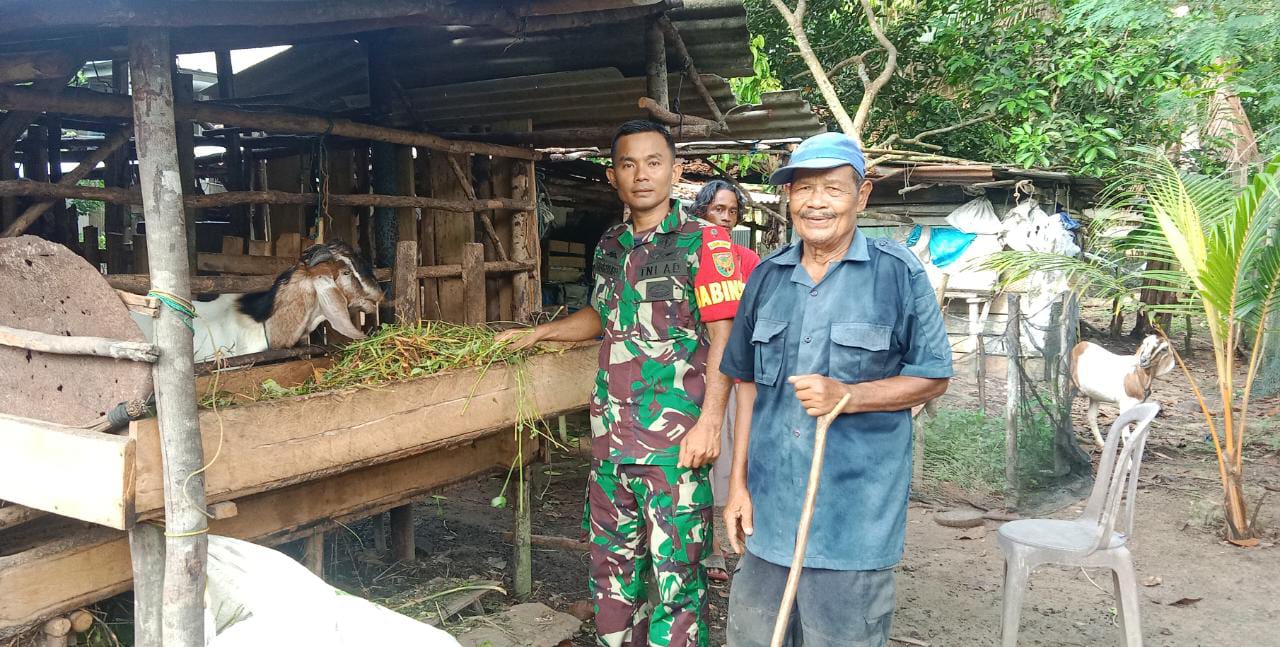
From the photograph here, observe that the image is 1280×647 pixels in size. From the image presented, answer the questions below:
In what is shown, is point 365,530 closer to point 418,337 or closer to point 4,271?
point 418,337

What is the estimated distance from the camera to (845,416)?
2.39 m

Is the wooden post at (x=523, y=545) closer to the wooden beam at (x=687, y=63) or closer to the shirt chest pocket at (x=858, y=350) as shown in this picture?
the wooden beam at (x=687, y=63)

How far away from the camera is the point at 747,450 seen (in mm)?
2668

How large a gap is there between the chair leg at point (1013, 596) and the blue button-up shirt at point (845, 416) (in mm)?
1497

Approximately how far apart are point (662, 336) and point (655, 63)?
5.03ft

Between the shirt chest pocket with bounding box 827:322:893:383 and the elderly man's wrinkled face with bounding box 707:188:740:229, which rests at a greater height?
the elderly man's wrinkled face with bounding box 707:188:740:229

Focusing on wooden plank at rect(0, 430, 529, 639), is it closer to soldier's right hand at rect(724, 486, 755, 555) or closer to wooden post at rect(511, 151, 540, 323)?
wooden post at rect(511, 151, 540, 323)

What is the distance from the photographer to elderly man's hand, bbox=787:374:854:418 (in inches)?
88.1

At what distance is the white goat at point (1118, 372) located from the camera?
25.6 ft

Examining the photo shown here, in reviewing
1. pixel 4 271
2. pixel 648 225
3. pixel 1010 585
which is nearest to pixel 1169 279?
pixel 1010 585

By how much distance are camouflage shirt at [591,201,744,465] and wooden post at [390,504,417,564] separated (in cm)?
209

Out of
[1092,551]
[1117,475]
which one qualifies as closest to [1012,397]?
[1117,475]

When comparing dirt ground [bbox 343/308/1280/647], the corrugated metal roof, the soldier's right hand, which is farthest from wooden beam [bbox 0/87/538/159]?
the soldier's right hand

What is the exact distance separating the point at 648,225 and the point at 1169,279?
4.33 meters
